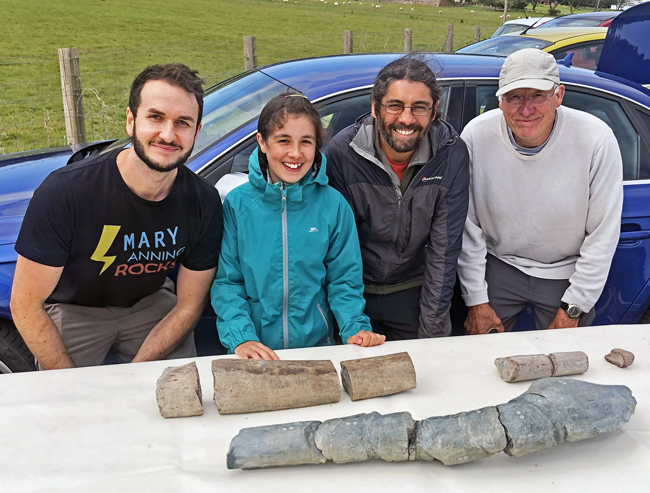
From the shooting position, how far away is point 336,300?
2236mm

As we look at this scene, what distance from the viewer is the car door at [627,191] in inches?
113

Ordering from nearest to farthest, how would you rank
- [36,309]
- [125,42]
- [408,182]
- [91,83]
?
[36,309]
[408,182]
[91,83]
[125,42]

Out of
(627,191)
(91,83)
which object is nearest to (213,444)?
(627,191)

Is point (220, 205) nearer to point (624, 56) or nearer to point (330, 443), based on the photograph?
point (330, 443)

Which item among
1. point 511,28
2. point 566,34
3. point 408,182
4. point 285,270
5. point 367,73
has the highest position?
point 511,28

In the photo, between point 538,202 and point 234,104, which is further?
point 234,104

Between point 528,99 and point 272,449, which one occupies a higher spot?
point 528,99

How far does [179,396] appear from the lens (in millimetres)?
1561

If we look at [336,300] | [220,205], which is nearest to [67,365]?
[220,205]

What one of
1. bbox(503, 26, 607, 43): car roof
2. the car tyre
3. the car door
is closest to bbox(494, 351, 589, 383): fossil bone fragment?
the car door

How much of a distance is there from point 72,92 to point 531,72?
5.40m

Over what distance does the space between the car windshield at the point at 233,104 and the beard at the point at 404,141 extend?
0.81m

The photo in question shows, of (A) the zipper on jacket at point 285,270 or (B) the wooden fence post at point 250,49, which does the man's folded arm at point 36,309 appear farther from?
(B) the wooden fence post at point 250,49

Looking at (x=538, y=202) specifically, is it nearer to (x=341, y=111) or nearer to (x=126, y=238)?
(x=341, y=111)
